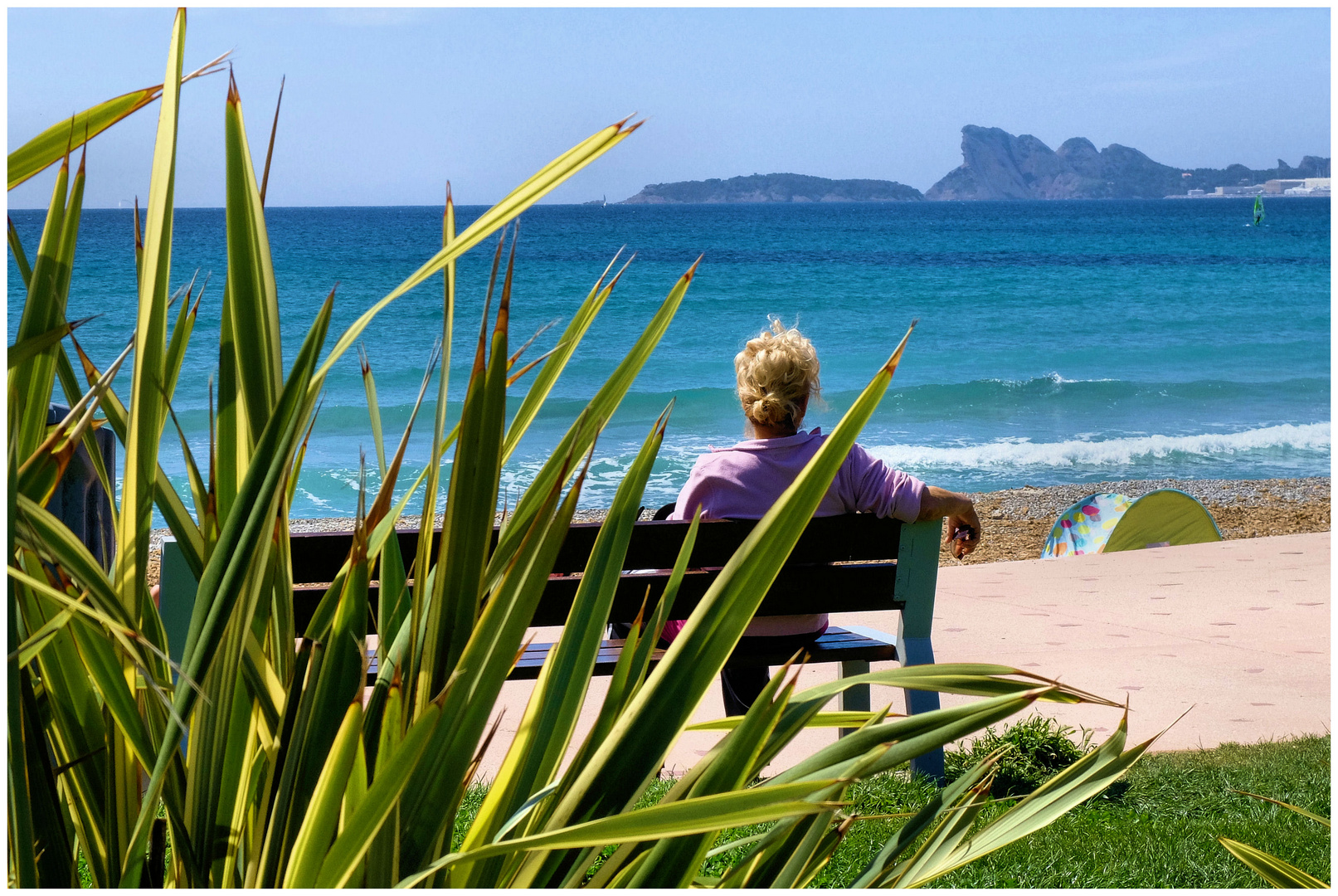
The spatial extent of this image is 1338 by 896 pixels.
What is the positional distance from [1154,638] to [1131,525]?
9.39 feet

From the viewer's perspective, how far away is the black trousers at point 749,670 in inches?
112

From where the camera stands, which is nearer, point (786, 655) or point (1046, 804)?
point (1046, 804)

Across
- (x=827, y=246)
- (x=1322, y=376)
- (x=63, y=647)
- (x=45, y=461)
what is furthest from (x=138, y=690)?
(x=827, y=246)

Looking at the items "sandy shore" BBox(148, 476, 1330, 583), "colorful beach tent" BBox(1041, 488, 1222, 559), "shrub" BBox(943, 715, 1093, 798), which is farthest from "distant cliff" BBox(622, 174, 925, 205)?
"shrub" BBox(943, 715, 1093, 798)

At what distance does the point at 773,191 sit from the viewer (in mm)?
79562

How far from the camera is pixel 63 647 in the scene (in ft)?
3.40

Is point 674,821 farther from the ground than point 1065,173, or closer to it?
closer to it

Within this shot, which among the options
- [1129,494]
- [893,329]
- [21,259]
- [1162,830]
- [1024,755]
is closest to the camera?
[21,259]

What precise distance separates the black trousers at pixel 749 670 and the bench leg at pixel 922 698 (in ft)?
0.76

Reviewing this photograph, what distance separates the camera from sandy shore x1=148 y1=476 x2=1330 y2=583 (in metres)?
9.82

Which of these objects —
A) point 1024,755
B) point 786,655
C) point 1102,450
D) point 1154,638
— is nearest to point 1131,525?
point 1154,638

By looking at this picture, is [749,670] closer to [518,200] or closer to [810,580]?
[810,580]

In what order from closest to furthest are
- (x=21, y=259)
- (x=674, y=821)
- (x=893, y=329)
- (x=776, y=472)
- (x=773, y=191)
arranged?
(x=674, y=821) < (x=21, y=259) < (x=776, y=472) < (x=893, y=329) < (x=773, y=191)

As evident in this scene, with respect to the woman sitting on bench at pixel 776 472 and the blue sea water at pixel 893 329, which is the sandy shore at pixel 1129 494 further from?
the woman sitting on bench at pixel 776 472
